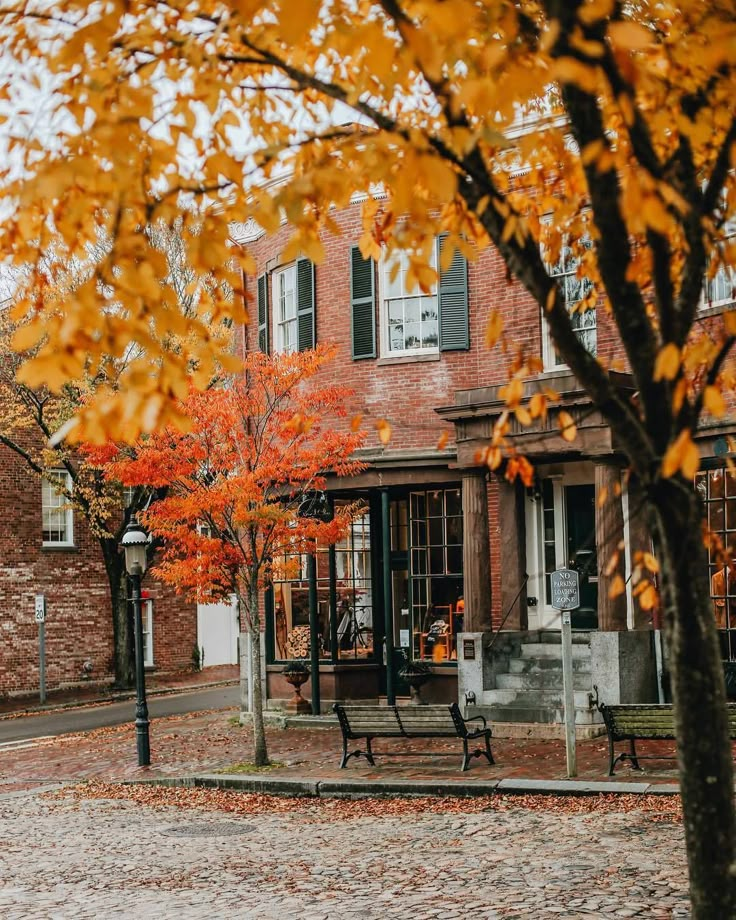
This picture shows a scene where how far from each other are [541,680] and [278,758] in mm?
4012

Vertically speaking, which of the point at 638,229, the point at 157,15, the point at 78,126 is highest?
the point at 157,15

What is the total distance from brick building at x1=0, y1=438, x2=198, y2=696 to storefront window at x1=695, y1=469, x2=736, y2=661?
18778 millimetres

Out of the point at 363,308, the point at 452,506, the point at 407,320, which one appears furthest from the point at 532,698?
the point at 363,308

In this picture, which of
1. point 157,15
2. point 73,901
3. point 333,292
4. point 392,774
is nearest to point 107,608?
point 333,292

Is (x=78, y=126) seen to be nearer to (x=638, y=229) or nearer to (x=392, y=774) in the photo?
(x=638, y=229)

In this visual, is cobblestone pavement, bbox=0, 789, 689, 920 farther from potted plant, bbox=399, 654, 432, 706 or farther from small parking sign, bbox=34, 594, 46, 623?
small parking sign, bbox=34, 594, 46, 623

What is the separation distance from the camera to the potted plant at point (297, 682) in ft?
70.7

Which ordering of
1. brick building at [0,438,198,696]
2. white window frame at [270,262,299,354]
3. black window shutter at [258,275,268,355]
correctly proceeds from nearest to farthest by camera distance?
white window frame at [270,262,299,354] < black window shutter at [258,275,268,355] < brick building at [0,438,198,696]

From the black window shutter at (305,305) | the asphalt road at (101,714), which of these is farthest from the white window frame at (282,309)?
the asphalt road at (101,714)

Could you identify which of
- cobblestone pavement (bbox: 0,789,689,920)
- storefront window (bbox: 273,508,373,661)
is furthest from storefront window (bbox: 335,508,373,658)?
cobblestone pavement (bbox: 0,789,689,920)

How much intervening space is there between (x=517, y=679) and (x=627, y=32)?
1569cm

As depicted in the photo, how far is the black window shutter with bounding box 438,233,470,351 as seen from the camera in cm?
2053

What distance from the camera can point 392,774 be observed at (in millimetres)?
15047

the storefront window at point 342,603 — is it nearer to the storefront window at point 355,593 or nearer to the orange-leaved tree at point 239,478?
the storefront window at point 355,593
